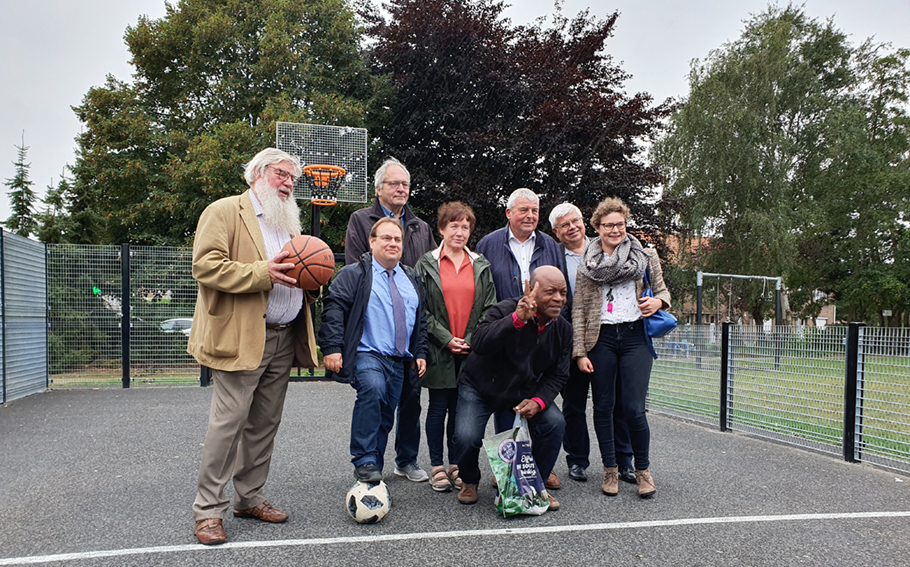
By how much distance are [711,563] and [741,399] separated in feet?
14.2

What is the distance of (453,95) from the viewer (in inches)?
712

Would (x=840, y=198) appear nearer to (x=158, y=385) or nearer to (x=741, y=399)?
(x=741, y=399)

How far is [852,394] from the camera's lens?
5613 mm

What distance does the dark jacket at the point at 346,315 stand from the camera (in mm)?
3920

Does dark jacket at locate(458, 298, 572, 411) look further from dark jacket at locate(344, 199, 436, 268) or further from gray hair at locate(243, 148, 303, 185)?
gray hair at locate(243, 148, 303, 185)

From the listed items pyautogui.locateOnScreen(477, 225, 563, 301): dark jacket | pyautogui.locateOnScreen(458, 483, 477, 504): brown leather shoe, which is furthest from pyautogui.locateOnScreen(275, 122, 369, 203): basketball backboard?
pyautogui.locateOnScreen(458, 483, 477, 504): brown leather shoe

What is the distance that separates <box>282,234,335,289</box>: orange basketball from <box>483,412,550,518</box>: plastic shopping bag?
4.58ft

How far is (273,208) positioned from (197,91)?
60.8ft

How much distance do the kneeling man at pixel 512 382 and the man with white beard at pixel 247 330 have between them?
102cm

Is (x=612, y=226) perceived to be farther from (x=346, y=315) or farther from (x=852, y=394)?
(x=852, y=394)

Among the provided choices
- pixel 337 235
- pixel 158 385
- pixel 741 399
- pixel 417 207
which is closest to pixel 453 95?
pixel 417 207

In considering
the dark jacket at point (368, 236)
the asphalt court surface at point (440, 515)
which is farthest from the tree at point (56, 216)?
the dark jacket at point (368, 236)

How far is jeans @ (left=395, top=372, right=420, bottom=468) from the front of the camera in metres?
4.51

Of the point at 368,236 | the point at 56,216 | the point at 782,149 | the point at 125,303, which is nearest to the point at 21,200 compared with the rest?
the point at 56,216
